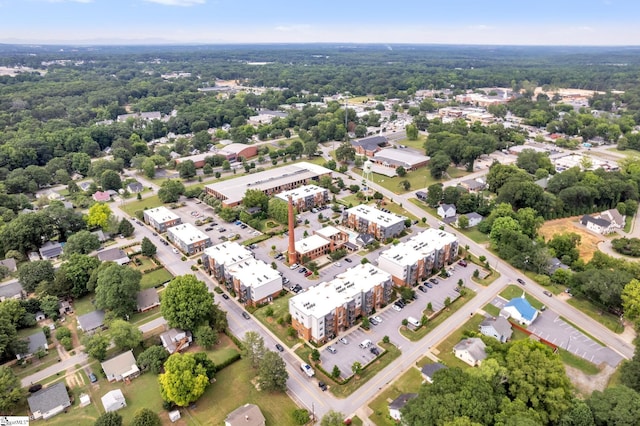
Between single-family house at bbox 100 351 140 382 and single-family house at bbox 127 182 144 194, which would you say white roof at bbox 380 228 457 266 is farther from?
single-family house at bbox 127 182 144 194

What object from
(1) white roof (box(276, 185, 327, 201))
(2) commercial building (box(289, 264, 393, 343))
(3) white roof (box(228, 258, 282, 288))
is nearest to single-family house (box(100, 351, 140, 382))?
(3) white roof (box(228, 258, 282, 288))

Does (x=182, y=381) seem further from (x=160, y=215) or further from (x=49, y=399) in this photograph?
(x=160, y=215)

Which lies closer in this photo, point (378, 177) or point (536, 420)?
point (536, 420)

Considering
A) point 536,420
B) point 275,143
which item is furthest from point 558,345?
point 275,143

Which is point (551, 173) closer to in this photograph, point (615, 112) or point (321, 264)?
point (321, 264)

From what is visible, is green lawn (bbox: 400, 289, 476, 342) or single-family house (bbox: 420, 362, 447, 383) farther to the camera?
green lawn (bbox: 400, 289, 476, 342)

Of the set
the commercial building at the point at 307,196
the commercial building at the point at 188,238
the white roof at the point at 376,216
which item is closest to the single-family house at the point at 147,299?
the commercial building at the point at 188,238
